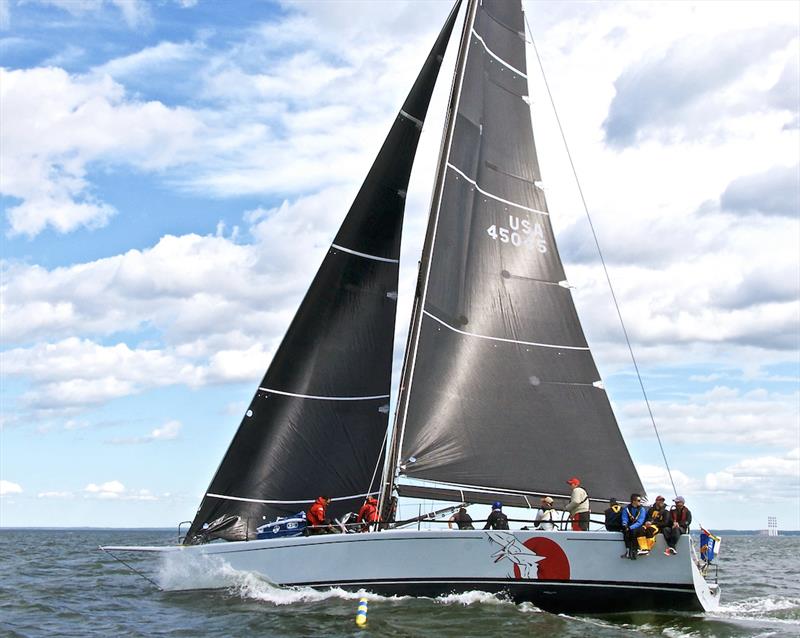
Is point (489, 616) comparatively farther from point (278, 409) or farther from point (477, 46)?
point (477, 46)

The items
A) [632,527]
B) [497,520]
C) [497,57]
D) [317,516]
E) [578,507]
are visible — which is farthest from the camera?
[497,57]

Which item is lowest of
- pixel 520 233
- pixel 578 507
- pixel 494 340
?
pixel 578 507

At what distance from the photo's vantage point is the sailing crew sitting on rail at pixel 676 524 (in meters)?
14.9

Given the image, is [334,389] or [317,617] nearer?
[317,617]

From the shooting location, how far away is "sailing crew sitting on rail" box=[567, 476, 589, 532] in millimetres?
16156

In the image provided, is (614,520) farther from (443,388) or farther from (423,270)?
(423,270)

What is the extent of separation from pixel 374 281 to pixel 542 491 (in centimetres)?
526

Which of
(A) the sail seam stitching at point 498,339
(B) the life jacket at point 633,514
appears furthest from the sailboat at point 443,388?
(B) the life jacket at point 633,514

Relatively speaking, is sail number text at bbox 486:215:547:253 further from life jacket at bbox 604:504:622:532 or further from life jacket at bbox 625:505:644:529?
life jacket at bbox 625:505:644:529

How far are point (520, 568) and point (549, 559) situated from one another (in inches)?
18.7

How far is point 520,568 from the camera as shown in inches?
604

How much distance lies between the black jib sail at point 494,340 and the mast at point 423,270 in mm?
36

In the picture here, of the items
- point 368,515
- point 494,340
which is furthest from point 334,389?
point 494,340

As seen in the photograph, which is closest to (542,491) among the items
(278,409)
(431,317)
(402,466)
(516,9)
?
(402,466)
